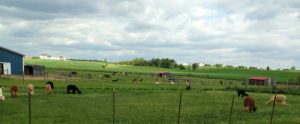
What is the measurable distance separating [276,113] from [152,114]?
29.7ft

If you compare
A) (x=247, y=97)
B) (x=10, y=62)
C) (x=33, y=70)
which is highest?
(x=10, y=62)

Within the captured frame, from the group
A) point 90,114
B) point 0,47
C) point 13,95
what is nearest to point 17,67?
point 0,47

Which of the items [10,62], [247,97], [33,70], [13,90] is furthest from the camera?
[33,70]

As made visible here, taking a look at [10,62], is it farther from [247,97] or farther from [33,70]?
[247,97]

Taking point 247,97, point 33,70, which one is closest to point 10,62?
point 33,70

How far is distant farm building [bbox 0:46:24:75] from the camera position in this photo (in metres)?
70.6

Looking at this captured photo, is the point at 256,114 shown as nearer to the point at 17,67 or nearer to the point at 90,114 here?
the point at 90,114

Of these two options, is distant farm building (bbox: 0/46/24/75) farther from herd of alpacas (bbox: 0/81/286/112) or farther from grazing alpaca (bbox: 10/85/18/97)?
grazing alpaca (bbox: 10/85/18/97)

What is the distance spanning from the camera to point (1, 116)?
2303 centimetres

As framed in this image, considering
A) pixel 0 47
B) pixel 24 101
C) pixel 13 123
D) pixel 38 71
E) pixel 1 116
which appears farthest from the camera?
pixel 38 71

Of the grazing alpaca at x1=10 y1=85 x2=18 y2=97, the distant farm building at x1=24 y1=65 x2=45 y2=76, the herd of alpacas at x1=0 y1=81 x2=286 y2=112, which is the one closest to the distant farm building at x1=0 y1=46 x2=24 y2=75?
the distant farm building at x1=24 y1=65 x2=45 y2=76

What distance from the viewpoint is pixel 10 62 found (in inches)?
2817

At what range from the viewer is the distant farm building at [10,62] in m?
70.6

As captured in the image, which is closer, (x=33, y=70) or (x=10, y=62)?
A: (x=10, y=62)
